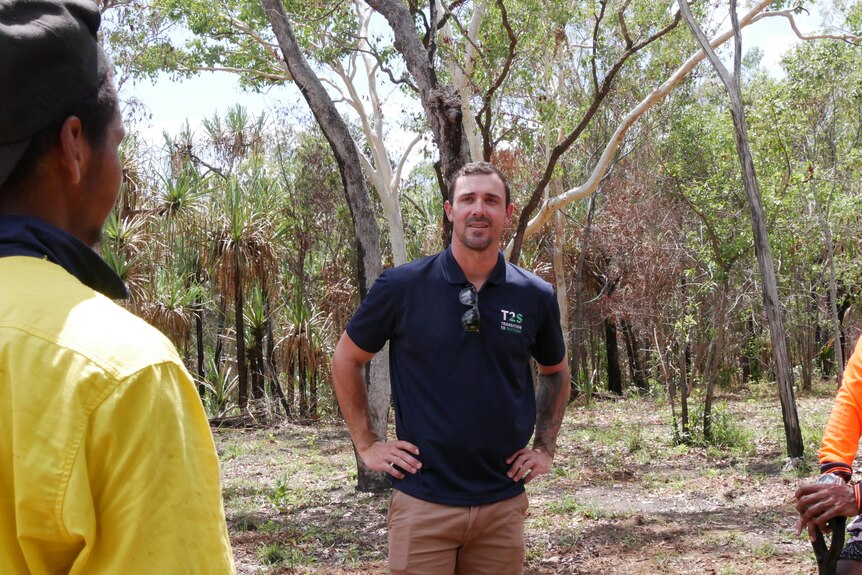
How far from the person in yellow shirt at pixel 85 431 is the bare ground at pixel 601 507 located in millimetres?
5933

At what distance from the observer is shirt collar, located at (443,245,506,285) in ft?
11.6

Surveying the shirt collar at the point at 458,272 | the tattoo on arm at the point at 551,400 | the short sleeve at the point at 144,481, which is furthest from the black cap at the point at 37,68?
the tattoo on arm at the point at 551,400

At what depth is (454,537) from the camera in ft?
10.9

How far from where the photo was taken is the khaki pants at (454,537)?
3.30 metres

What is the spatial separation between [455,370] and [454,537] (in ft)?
2.03

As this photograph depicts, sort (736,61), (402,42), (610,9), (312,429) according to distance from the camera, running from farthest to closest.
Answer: (610,9) < (312,429) < (736,61) < (402,42)

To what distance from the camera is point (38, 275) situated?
3.47 ft

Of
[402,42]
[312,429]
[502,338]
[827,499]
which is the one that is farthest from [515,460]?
[312,429]

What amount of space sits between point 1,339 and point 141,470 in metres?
0.21

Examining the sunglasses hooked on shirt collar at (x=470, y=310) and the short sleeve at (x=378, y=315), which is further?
the short sleeve at (x=378, y=315)

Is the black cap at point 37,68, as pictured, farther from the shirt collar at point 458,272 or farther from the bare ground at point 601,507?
the bare ground at point 601,507

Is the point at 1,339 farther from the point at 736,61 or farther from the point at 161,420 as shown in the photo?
the point at 736,61

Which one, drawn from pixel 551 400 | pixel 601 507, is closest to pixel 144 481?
pixel 551 400

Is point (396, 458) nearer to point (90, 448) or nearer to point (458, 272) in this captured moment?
point (458, 272)
